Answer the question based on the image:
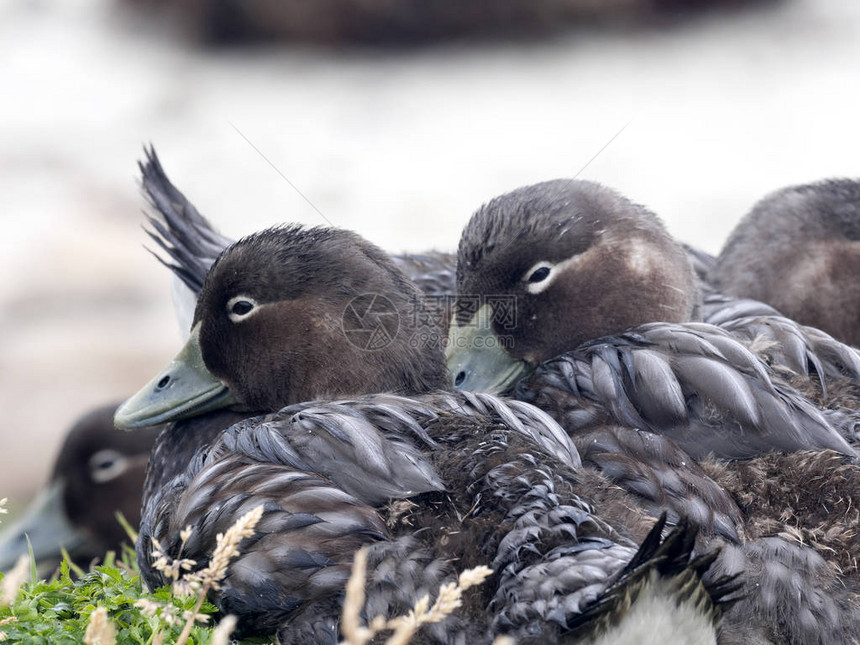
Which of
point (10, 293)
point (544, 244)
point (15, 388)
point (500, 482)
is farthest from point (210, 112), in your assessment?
point (500, 482)

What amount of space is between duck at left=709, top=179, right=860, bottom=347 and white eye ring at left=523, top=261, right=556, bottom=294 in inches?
58.3

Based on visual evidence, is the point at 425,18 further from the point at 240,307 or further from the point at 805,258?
the point at 240,307

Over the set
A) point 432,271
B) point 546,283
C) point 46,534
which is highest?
point 546,283

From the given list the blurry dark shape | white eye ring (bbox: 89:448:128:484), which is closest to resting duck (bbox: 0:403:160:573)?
white eye ring (bbox: 89:448:128:484)

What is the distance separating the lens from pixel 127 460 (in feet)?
20.1

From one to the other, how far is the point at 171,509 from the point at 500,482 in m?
0.99

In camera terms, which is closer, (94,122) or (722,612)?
(722,612)

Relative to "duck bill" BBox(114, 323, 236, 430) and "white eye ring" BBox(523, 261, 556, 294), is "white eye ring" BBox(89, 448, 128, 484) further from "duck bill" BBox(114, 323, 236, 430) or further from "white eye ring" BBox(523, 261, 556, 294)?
"white eye ring" BBox(523, 261, 556, 294)

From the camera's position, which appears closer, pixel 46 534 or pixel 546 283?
pixel 546 283

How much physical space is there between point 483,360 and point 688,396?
0.93 m

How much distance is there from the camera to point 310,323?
12.4 feet

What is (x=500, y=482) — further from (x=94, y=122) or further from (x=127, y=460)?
(x=94, y=122)

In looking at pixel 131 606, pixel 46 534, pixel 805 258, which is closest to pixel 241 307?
pixel 131 606

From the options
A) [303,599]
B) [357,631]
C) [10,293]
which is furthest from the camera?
[10,293]
